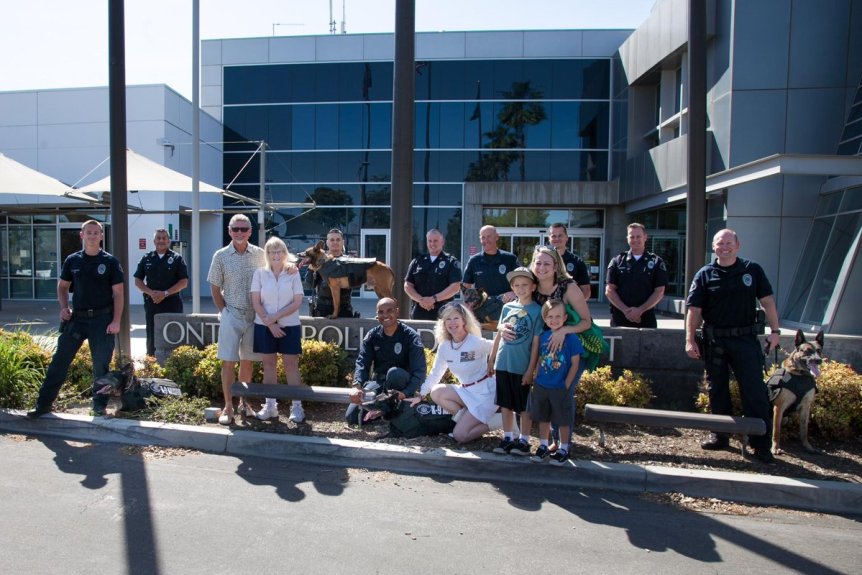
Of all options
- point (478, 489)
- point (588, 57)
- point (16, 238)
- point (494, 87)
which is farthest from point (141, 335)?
point (588, 57)

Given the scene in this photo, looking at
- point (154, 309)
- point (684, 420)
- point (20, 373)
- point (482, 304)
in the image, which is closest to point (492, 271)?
point (482, 304)

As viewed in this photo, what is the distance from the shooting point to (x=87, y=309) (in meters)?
5.89

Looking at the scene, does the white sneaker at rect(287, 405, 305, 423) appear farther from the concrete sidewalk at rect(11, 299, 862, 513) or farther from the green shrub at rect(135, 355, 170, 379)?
the green shrub at rect(135, 355, 170, 379)

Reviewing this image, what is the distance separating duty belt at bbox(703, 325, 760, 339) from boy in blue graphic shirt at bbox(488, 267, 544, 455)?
1.47 metres

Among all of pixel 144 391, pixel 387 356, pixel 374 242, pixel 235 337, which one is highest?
pixel 374 242

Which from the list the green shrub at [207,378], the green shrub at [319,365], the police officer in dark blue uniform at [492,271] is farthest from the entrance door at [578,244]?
the green shrub at [207,378]

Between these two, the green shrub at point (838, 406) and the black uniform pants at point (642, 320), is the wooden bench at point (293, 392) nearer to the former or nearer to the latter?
the black uniform pants at point (642, 320)

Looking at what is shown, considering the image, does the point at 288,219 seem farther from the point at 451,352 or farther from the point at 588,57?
the point at 451,352

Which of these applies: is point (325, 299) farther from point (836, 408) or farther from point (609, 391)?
point (836, 408)

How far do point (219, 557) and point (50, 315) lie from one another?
585 inches

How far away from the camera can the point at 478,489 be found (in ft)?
15.0

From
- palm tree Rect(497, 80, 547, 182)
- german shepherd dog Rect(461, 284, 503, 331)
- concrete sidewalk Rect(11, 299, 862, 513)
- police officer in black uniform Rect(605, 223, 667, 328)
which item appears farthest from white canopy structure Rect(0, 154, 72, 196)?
palm tree Rect(497, 80, 547, 182)

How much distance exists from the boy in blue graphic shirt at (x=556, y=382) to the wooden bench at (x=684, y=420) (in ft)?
1.32

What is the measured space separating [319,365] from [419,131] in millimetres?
17091
